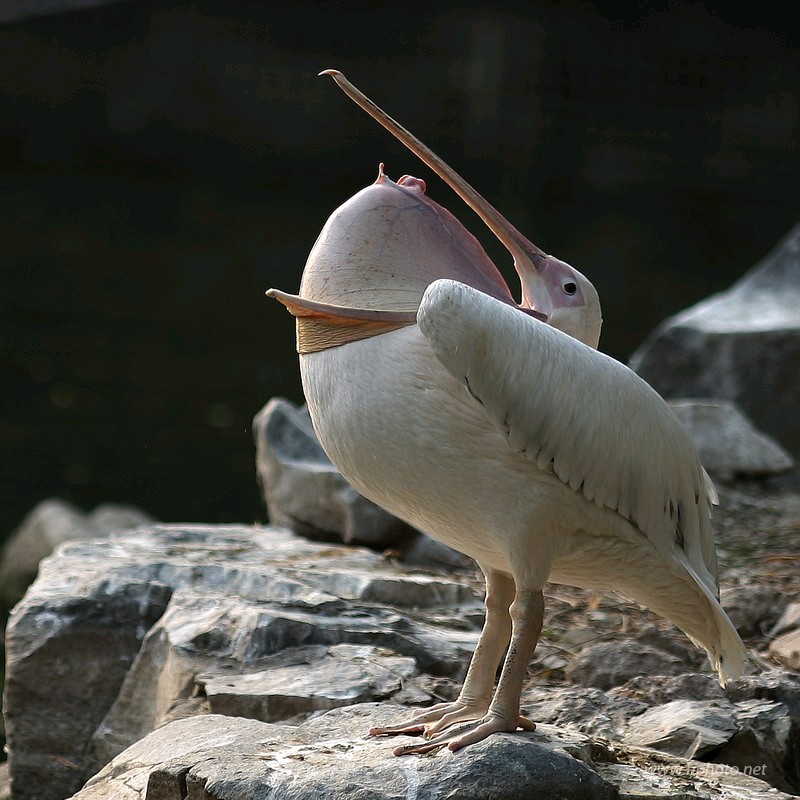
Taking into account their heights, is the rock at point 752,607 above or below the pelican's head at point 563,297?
below

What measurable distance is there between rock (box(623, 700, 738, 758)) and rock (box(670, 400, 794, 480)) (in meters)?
1.91

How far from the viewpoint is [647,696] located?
2.30 meters

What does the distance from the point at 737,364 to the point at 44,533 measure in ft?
10.0

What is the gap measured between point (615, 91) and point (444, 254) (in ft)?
21.8

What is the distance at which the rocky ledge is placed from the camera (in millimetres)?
1689

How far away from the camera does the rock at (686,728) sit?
201cm

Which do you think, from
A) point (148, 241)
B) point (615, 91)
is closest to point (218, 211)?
point (148, 241)

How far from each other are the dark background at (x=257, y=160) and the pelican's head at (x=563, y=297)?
4.96 metres

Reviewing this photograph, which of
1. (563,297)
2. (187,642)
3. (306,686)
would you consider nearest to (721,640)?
(563,297)

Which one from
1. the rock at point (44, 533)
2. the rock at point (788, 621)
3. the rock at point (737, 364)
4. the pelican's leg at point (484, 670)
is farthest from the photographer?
the rock at point (44, 533)

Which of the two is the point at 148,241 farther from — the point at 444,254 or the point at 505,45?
the point at 444,254

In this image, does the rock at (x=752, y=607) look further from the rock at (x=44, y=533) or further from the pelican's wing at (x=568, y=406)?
the rock at (x=44, y=533)

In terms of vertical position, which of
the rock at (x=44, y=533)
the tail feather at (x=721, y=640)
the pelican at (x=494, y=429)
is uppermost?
the pelican at (x=494, y=429)

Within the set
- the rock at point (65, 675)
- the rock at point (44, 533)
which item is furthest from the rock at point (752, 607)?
the rock at point (44, 533)
